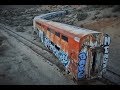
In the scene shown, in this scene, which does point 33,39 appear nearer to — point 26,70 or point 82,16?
point 82,16

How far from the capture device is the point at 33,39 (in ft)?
66.8

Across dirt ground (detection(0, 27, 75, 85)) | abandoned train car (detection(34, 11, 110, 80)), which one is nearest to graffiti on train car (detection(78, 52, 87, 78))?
abandoned train car (detection(34, 11, 110, 80))

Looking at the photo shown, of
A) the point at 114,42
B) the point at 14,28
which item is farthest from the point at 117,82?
the point at 14,28

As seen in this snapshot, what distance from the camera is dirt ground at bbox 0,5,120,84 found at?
12.7 metres

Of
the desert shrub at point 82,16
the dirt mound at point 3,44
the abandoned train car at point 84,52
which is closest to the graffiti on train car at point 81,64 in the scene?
the abandoned train car at point 84,52

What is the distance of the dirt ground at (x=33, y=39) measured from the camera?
41.6 feet

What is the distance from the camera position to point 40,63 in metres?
14.4

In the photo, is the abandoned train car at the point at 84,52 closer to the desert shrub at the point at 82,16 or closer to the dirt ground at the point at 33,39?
the dirt ground at the point at 33,39

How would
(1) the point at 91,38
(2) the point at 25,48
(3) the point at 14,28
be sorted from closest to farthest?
(1) the point at 91,38 < (2) the point at 25,48 < (3) the point at 14,28

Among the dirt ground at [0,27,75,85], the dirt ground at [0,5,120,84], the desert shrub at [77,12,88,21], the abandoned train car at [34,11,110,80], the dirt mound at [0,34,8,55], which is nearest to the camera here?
the abandoned train car at [34,11,110,80]

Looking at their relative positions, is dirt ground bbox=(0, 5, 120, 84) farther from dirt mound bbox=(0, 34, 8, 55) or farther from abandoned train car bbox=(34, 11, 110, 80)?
abandoned train car bbox=(34, 11, 110, 80)
